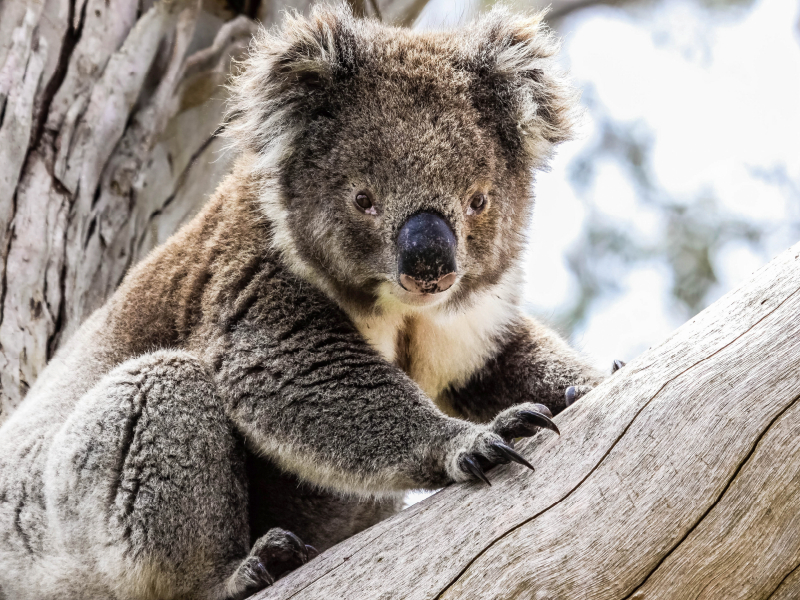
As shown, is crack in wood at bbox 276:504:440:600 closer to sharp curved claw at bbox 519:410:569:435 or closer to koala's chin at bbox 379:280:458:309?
sharp curved claw at bbox 519:410:569:435

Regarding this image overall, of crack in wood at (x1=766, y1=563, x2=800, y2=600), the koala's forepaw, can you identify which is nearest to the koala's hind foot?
the koala's forepaw

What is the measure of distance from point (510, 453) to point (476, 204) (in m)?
1.03

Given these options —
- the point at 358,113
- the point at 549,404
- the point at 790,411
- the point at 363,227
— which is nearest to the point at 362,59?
the point at 358,113

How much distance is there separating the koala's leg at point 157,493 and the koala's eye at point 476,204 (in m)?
1.21

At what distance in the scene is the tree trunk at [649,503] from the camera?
2.25 metres

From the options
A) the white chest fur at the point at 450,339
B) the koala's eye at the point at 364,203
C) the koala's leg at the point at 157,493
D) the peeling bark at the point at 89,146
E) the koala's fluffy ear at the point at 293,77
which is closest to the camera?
the koala's leg at the point at 157,493

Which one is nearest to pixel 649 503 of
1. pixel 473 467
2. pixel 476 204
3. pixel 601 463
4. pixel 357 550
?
pixel 601 463

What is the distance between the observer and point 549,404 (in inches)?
139

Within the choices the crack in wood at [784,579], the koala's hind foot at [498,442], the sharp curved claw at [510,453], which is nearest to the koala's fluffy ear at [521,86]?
the koala's hind foot at [498,442]

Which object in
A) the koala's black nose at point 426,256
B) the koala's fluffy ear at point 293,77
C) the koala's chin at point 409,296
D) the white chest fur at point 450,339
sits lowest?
the white chest fur at point 450,339

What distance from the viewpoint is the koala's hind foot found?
8.27ft

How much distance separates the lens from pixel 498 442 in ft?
8.32

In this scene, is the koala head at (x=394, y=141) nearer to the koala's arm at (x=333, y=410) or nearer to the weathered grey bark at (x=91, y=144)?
the koala's arm at (x=333, y=410)

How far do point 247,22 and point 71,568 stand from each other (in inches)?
126
